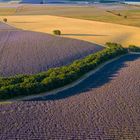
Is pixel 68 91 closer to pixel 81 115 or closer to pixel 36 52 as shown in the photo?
pixel 81 115

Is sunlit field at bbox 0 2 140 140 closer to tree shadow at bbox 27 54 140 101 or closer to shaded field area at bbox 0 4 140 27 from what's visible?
tree shadow at bbox 27 54 140 101

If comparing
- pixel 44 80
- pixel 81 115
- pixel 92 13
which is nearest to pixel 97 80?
pixel 44 80

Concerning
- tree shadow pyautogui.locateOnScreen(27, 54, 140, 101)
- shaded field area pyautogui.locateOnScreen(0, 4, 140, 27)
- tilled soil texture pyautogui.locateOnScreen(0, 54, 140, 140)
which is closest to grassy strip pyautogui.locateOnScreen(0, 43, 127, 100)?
tree shadow pyautogui.locateOnScreen(27, 54, 140, 101)

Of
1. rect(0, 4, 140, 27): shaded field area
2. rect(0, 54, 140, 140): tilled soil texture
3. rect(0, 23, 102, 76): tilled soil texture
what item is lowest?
rect(0, 4, 140, 27): shaded field area

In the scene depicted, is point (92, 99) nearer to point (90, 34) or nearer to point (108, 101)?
point (108, 101)

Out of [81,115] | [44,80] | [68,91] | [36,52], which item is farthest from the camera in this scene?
[36,52]

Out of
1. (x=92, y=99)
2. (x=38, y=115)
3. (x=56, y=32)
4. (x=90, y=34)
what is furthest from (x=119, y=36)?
(x=38, y=115)
